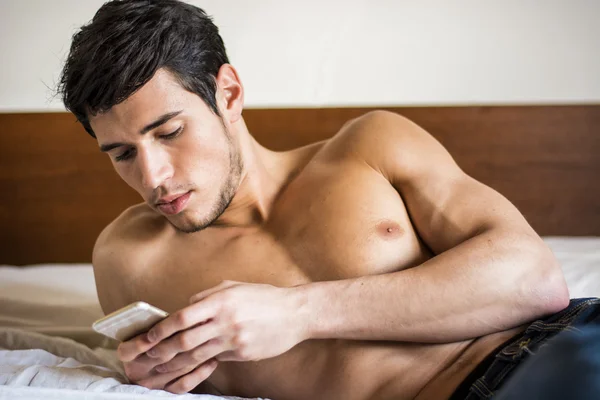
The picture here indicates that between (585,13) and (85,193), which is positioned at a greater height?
(585,13)

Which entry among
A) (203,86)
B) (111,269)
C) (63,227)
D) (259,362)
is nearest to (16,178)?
(63,227)

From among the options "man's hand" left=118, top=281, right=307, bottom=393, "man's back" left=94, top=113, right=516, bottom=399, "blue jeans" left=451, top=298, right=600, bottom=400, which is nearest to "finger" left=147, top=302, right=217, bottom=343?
"man's hand" left=118, top=281, right=307, bottom=393

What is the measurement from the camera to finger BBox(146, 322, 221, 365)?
769mm

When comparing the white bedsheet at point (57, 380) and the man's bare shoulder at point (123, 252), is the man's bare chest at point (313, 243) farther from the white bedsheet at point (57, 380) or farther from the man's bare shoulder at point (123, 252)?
the white bedsheet at point (57, 380)

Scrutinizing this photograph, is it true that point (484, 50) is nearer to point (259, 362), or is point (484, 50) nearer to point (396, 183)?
point (396, 183)

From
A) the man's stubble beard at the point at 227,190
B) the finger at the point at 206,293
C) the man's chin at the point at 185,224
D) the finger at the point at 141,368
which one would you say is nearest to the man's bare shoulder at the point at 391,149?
the man's stubble beard at the point at 227,190

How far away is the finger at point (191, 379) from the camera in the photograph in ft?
2.77

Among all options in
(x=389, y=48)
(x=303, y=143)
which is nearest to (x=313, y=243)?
(x=303, y=143)

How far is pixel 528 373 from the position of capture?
60 cm

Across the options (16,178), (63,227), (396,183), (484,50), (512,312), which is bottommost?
(63,227)

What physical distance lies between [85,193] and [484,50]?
48.4 inches

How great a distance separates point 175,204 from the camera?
3.26ft

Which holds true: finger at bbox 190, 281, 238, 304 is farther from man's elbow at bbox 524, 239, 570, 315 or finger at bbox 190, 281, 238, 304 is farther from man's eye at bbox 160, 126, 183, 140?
man's elbow at bbox 524, 239, 570, 315

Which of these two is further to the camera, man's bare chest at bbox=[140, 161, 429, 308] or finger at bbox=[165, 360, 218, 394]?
man's bare chest at bbox=[140, 161, 429, 308]
